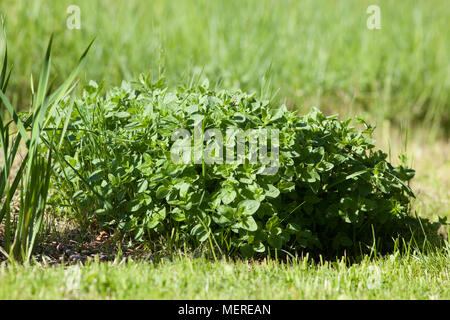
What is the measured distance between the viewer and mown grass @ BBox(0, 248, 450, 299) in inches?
80.8

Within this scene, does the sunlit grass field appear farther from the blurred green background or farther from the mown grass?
the mown grass

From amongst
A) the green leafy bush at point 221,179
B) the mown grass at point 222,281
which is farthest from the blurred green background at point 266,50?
the mown grass at point 222,281

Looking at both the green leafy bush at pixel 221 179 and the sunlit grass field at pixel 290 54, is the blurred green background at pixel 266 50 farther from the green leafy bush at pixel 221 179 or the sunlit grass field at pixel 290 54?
the green leafy bush at pixel 221 179

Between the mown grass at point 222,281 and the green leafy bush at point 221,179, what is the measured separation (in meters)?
0.17

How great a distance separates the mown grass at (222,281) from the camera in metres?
2.05

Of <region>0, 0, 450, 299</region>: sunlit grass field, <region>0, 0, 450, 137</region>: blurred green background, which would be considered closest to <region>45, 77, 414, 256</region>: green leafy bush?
<region>0, 0, 450, 299</region>: sunlit grass field

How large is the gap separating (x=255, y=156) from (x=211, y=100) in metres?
0.37

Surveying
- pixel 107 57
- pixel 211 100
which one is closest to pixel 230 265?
pixel 211 100

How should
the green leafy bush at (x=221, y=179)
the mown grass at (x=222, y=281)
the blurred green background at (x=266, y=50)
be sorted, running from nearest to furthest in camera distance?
the mown grass at (x=222, y=281) < the green leafy bush at (x=221, y=179) < the blurred green background at (x=266, y=50)

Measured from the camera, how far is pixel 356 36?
582 cm

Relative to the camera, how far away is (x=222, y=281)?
226 cm

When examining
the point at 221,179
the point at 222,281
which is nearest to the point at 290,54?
the point at 221,179

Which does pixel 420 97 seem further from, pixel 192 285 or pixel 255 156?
pixel 192 285
